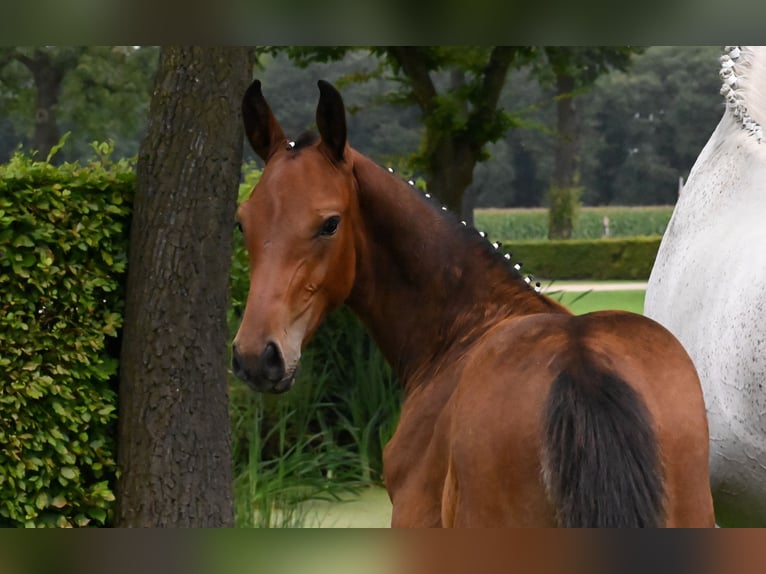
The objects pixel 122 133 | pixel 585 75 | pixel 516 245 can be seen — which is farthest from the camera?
pixel 516 245

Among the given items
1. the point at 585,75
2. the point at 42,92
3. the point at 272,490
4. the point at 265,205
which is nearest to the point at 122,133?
the point at 42,92

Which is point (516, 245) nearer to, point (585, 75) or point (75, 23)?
point (585, 75)

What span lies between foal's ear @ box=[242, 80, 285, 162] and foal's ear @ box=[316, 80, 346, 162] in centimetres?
18

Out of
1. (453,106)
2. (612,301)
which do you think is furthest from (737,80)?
(612,301)

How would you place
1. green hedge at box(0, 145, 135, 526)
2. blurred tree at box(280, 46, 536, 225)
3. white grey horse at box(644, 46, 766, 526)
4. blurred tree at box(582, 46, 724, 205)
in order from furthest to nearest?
blurred tree at box(582, 46, 724, 205)
blurred tree at box(280, 46, 536, 225)
green hedge at box(0, 145, 135, 526)
white grey horse at box(644, 46, 766, 526)

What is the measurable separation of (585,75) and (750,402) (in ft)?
38.1

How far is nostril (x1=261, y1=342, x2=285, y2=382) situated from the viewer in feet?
7.58

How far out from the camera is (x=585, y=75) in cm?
1360

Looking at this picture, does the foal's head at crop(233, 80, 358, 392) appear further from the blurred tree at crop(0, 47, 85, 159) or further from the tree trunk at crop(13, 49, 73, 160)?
the tree trunk at crop(13, 49, 73, 160)

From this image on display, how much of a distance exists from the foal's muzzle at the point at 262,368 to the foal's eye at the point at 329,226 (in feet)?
1.15

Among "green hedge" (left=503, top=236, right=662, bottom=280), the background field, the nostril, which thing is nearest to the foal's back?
the nostril

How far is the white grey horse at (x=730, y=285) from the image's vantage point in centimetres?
266

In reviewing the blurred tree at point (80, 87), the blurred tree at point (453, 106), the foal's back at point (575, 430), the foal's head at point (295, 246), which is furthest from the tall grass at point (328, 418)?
the blurred tree at point (80, 87)

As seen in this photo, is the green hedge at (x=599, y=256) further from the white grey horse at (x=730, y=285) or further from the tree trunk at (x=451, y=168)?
the white grey horse at (x=730, y=285)
